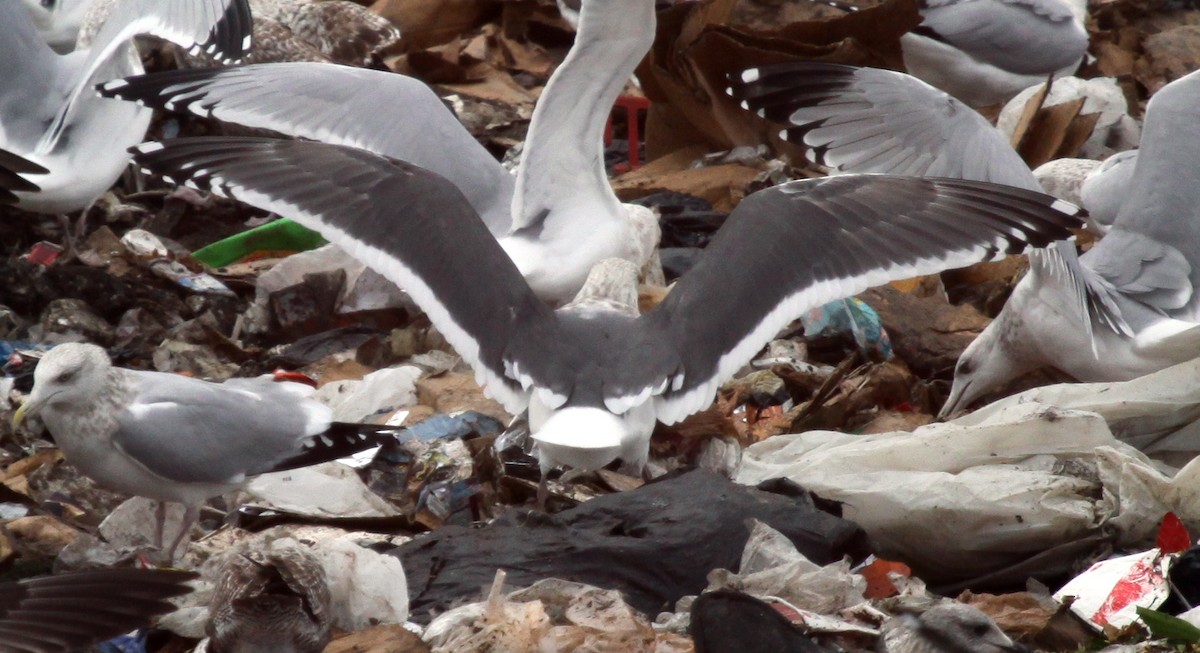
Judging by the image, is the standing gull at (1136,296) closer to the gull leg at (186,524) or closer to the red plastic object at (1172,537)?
the red plastic object at (1172,537)

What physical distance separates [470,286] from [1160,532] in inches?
60.1

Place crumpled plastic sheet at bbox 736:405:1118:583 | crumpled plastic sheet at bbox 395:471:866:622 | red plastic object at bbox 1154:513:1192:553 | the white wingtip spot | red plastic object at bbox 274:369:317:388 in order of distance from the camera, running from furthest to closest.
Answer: red plastic object at bbox 274:369:317:388 < the white wingtip spot < crumpled plastic sheet at bbox 736:405:1118:583 < red plastic object at bbox 1154:513:1192:553 < crumpled plastic sheet at bbox 395:471:866:622

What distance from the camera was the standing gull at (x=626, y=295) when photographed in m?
3.56

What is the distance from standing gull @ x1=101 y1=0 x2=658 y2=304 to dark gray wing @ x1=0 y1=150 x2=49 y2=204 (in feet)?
1.42

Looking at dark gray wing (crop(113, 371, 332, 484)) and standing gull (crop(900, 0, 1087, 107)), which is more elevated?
dark gray wing (crop(113, 371, 332, 484))

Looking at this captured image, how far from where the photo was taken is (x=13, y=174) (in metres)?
4.43

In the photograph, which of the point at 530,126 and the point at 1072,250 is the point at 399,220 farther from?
the point at 1072,250

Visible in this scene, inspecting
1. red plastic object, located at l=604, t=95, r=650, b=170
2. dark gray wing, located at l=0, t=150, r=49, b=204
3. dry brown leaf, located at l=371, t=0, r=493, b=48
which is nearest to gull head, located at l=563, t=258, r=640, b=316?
dark gray wing, located at l=0, t=150, r=49, b=204

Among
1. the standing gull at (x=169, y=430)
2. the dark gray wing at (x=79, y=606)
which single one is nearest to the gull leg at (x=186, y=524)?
the standing gull at (x=169, y=430)

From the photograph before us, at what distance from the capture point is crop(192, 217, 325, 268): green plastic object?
564cm

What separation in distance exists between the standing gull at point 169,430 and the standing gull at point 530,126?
3.10 feet

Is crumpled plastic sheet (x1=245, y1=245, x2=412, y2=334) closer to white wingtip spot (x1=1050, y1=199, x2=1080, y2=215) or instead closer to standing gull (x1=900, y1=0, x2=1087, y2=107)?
white wingtip spot (x1=1050, y1=199, x2=1080, y2=215)

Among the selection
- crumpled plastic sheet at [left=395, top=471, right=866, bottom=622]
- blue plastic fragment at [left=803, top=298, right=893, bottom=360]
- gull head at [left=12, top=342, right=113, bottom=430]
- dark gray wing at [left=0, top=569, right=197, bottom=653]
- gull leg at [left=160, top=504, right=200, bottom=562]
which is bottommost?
blue plastic fragment at [left=803, top=298, right=893, bottom=360]

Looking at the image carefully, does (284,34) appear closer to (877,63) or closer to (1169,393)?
(877,63)
